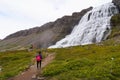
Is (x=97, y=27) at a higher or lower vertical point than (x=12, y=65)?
higher

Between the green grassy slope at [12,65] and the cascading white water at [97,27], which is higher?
the cascading white water at [97,27]

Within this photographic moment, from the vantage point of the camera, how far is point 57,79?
124 feet

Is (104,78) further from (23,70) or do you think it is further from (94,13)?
(94,13)

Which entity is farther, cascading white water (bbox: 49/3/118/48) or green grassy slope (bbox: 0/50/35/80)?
cascading white water (bbox: 49/3/118/48)

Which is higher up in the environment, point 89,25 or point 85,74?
point 89,25

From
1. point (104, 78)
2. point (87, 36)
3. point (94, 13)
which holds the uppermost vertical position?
point (94, 13)

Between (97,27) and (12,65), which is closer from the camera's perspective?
(12,65)

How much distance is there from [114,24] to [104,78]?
136 meters

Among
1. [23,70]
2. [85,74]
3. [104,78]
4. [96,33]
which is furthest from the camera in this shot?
[96,33]

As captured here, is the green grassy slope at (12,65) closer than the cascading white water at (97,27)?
Yes

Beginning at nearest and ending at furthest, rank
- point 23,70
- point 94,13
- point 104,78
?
point 104,78
point 23,70
point 94,13

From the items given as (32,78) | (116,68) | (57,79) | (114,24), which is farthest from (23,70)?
(114,24)

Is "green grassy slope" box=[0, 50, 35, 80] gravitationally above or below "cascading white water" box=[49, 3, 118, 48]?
below

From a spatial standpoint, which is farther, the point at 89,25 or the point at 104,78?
the point at 89,25
